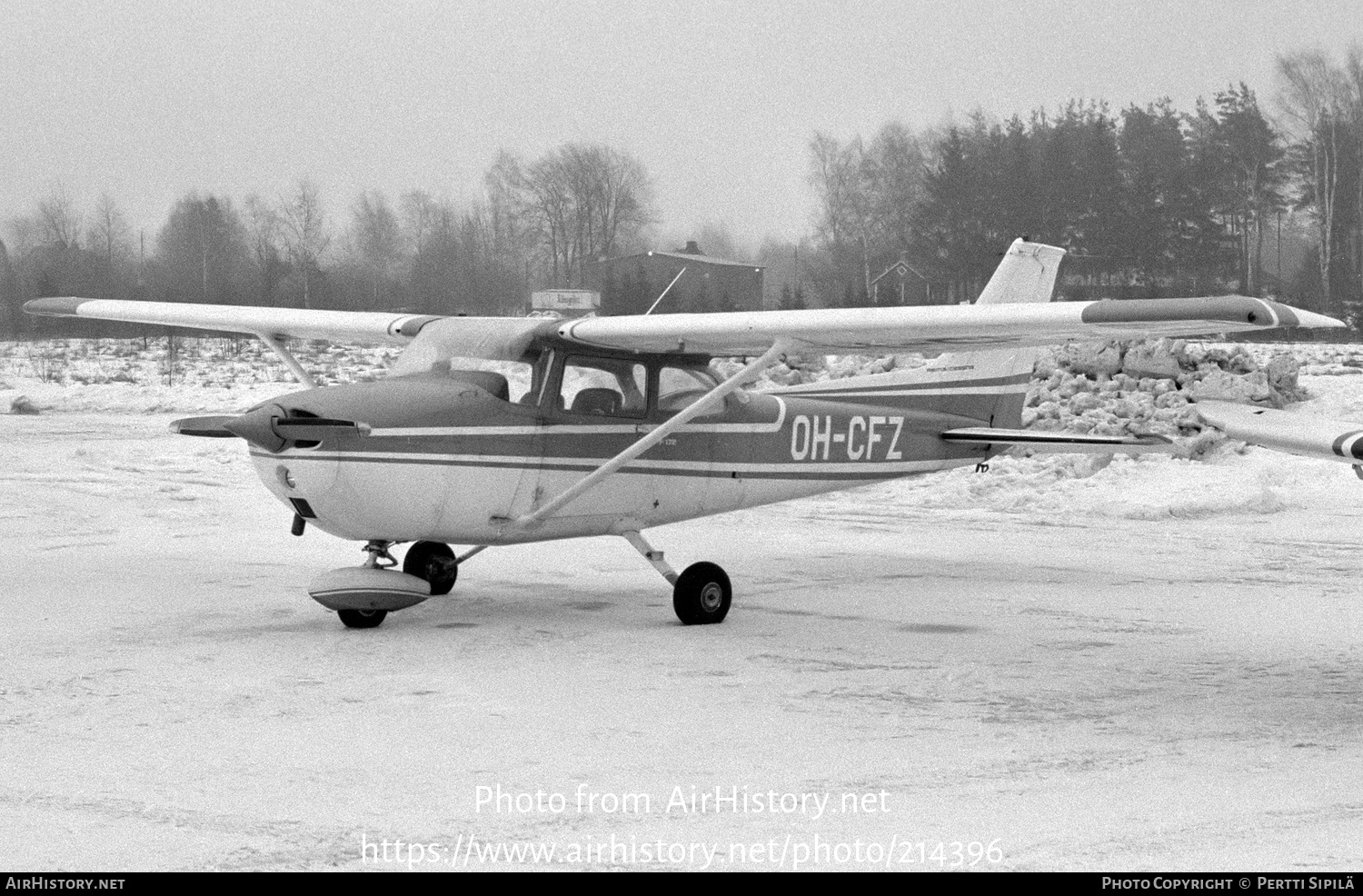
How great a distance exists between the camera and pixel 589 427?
9.33m

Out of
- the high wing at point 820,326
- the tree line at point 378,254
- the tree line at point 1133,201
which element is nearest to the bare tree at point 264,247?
the tree line at point 378,254

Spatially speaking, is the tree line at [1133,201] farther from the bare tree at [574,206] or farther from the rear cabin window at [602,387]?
the rear cabin window at [602,387]

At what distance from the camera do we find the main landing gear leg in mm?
9094

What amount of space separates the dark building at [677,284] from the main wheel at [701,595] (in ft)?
52.2

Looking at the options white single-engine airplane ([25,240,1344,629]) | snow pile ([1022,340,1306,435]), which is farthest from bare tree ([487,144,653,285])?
white single-engine airplane ([25,240,1344,629])

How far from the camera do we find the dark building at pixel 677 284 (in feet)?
93.0

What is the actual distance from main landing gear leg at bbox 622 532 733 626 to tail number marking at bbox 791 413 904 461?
1528 mm

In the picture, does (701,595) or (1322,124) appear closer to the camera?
(701,595)

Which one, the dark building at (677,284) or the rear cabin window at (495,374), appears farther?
the dark building at (677,284)

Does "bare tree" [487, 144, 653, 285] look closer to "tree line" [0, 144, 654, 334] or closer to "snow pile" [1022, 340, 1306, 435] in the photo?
"tree line" [0, 144, 654, 334]

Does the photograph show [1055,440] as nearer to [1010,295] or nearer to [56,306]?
[1010,295]

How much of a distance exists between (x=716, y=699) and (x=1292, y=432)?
109 inches

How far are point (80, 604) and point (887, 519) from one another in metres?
7.68

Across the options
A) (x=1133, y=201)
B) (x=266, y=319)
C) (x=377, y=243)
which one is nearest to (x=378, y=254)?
(x=377, y=243)
